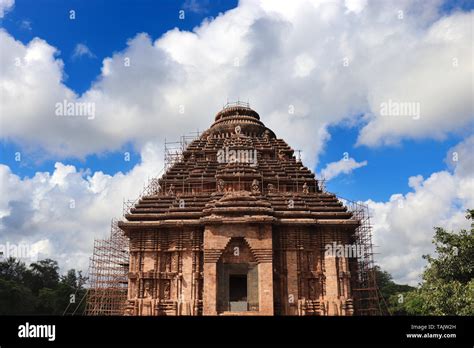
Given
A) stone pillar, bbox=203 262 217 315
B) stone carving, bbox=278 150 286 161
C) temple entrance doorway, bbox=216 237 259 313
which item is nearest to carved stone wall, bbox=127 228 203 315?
stone pillar, bbox=203 262 217 315

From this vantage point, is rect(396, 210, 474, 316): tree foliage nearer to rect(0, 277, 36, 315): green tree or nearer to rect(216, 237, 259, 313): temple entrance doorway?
rect(216, 237, 259, 313): temple entrance doorway

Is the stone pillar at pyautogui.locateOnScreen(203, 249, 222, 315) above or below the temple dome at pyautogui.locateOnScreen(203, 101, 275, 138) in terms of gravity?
below

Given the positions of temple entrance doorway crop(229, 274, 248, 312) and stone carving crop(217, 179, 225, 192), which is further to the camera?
stone carving crop(217, 179, 225, 192)

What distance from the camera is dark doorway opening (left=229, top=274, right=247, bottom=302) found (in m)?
24.2

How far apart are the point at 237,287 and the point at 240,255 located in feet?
8.46

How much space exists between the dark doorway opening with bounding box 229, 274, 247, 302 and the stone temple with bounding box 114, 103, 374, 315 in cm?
5

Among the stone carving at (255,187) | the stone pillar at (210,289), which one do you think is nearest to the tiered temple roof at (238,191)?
the stone carving at (255,187)

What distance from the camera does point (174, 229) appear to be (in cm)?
2406

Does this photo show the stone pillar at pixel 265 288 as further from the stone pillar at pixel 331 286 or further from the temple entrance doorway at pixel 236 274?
the stone pillar at pixel 331 286

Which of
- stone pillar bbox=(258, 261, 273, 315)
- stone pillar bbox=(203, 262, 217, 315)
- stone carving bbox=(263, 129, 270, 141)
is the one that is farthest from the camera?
stone carving bbox=(263, 129, 270, 141)

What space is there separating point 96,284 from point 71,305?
32511 mm

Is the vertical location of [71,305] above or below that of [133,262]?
below
